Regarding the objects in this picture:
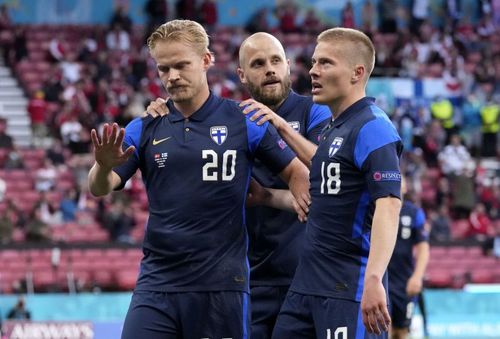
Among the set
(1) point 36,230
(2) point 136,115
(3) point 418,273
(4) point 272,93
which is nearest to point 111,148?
(4) point 272,93

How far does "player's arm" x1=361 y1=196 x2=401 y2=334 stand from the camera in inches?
235

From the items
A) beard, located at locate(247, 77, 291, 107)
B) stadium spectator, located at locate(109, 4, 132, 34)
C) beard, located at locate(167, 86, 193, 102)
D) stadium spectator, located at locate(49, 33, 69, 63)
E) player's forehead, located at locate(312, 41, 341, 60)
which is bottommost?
beard, located at locate(167, 86, 193, 102)

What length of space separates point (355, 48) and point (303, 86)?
2285cm

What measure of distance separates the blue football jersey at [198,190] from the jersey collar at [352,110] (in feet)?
1.24

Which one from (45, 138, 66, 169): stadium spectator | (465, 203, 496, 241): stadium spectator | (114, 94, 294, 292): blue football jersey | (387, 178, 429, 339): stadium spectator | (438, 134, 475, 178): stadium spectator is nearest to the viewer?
(114, 94, 294, 292): blue football jersey

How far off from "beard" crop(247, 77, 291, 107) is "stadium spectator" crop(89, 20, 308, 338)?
0.91m

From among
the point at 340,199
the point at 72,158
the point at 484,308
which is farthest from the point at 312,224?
the point at 72,158

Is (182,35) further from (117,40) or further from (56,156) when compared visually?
(117,40)

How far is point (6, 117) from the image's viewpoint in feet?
91.7

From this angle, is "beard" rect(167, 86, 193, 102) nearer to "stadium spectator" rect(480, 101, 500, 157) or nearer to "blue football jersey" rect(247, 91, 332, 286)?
"blue football jersey" rect(247, 91, 332, 286)

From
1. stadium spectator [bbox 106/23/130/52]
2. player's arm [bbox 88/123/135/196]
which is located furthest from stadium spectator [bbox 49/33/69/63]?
player's arm [bbox 88/123/135/196]

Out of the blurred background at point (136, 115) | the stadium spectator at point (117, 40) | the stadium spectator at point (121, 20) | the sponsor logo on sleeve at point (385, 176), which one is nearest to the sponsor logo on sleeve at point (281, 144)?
the sponsor logo on sleeve at point (385, 176)

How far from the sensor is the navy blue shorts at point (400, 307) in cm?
1309

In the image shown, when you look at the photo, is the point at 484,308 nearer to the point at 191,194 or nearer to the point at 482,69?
the point at 482,69
